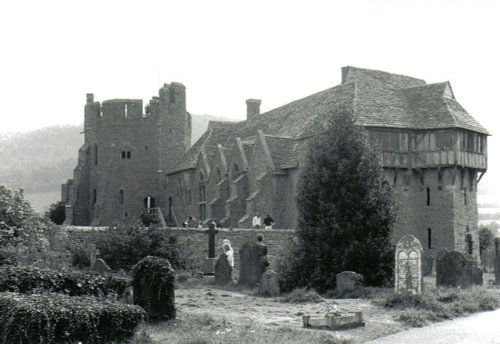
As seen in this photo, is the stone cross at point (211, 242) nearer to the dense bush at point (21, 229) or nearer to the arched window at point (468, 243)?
the dense bush at point (21, 229)

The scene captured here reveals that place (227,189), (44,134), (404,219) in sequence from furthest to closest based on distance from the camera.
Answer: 1. (44,134)
2. (227,189)
3. (404,219)

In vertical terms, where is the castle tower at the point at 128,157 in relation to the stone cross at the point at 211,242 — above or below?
above

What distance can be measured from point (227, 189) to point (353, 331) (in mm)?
40269

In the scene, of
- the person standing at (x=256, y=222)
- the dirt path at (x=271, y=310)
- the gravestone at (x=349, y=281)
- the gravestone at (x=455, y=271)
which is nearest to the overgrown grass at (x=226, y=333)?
the dirt path at (x=271, y=310)

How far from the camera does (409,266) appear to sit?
2236 cm

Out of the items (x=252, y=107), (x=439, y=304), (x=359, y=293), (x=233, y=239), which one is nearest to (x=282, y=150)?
(x=233, y=239)

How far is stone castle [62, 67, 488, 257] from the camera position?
1823 inches

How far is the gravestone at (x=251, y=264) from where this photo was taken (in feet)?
88.1

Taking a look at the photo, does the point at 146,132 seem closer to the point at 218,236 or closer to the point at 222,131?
the point at 222,131

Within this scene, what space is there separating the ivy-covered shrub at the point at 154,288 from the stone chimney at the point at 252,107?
52.2 meters

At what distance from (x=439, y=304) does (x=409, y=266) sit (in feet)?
8.22

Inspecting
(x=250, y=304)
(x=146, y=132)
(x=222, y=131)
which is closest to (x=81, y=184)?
(x=146, y=132)

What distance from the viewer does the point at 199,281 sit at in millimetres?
29062

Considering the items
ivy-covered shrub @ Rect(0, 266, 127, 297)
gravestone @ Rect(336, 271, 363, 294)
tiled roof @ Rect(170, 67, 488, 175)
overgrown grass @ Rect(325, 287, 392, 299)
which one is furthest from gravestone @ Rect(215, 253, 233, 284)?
tiled roof @ Rect(170, 67, 488, 175)
